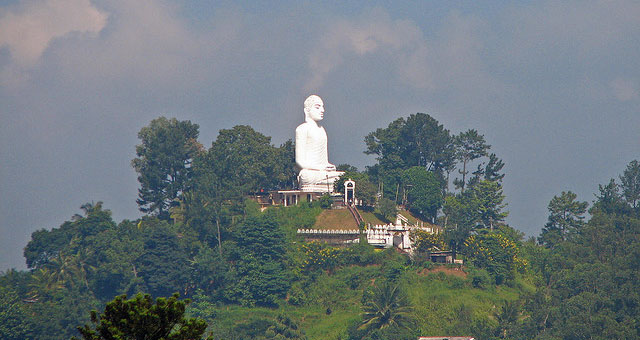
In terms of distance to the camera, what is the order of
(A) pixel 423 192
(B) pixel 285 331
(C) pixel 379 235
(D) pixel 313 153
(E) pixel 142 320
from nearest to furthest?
(E) pixel 142 320 < (B) pixel 285 331 < (C) pixel 379 235 < (A) pixel 423 192 < (D) pixel 313 153

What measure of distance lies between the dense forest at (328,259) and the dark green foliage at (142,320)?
2331 centimetres

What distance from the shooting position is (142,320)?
802 inches

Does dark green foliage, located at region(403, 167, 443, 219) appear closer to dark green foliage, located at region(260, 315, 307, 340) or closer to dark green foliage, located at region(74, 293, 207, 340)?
dark green foliage, located at region(260, 315, 307, 340)

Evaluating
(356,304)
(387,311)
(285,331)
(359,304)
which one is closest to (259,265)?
(356,304)

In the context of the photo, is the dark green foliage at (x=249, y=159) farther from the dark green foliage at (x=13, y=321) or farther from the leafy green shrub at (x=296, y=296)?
the dark green foliage at (x=13, y=321)

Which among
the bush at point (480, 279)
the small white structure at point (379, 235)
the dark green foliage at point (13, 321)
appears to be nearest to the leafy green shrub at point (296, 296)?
the small white structure at point (379, 235)

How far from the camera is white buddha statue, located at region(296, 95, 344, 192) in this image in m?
60.4

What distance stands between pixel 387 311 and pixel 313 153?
61.8 ft

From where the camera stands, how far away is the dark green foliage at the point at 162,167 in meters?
60.8

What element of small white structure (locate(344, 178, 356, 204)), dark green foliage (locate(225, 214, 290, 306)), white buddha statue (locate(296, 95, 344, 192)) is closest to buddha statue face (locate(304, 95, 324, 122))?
white buddha statue (locate(296, 95, 344, 192))

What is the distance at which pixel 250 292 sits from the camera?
50.7 m

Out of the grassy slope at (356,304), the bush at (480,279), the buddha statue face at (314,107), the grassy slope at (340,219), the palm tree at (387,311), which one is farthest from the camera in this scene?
the buddha statue face at (314,107)

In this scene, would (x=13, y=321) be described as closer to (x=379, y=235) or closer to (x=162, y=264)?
(x=162, y=264)

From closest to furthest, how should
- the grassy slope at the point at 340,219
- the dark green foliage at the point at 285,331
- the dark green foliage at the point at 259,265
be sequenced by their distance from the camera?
1. the dark green foliage at the point at 285,331
2. the dark green foliage at the point at 259,265
3. the grassy slope at the point at 340,219
